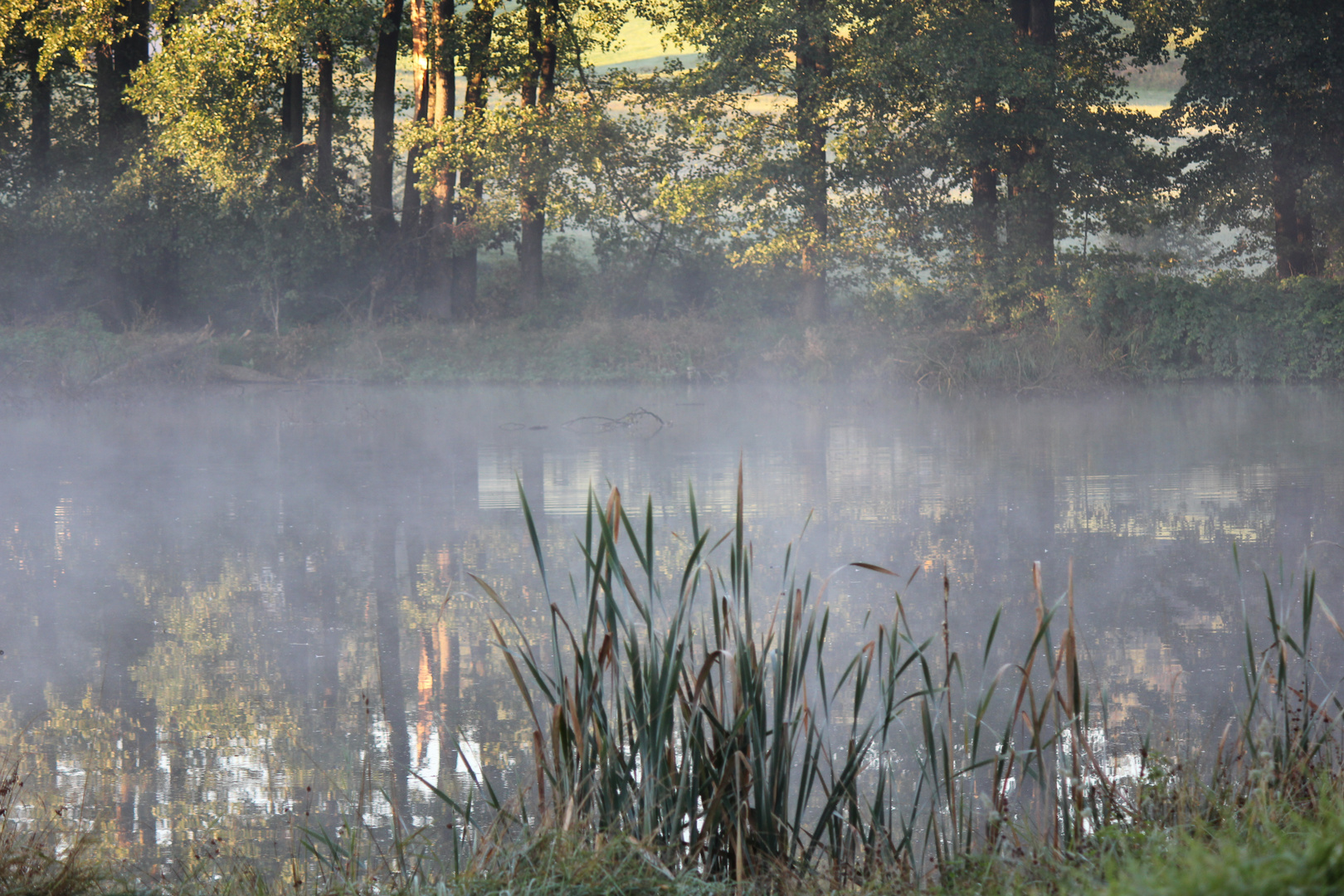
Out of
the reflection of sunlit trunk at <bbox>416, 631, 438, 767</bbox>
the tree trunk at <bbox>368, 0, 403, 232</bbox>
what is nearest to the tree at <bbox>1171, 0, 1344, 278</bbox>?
the tree trunk at <bbox>368, 0, 403, 232</bbox>

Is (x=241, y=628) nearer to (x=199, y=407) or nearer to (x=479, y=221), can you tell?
(x=199, y=407)

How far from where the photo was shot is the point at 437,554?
25.5 ft

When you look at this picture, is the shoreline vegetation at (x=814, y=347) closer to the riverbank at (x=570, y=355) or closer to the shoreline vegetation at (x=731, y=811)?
the riverbank at (x=570, y=355)

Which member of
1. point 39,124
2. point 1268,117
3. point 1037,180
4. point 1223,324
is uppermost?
point 39,124

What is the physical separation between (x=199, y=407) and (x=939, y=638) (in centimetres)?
1434

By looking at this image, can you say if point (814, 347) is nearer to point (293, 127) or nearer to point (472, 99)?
point (472, 99)

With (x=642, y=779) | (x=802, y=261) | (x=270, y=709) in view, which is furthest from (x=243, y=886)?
(x=802, y=261)

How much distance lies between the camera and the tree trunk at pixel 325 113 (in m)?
24.5

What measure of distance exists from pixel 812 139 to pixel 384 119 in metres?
8.19

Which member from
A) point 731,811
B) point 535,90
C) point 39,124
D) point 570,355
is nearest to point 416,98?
point 535,90

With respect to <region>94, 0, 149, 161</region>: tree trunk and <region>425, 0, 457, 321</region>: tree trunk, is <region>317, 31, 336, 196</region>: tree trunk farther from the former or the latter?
<region>94, 0, 149, 161</region>: tree trunk

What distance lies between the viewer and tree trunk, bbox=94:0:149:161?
78.3 feet

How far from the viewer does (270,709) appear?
4.83 meters

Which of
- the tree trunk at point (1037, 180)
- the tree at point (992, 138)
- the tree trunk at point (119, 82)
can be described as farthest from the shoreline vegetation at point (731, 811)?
the tree trunk at point (119, 82)
